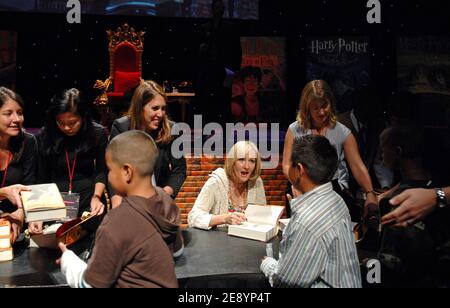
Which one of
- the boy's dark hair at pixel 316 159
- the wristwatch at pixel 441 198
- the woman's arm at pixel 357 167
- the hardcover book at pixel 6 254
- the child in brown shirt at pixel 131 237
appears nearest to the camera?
the child in brown shirt at pixel 131 237

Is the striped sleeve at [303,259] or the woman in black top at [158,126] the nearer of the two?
the striped sleeve at [303,259]

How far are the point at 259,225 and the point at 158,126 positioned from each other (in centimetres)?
96

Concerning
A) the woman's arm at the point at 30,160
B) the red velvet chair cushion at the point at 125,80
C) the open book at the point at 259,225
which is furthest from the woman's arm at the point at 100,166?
the red velvet chair cushion at the point at 125,80

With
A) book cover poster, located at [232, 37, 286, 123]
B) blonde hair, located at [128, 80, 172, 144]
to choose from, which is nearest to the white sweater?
blonde hair, located at [128, 80, 172, 144]

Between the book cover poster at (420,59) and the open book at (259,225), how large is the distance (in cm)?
360

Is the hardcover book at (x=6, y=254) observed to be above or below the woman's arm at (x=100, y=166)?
below

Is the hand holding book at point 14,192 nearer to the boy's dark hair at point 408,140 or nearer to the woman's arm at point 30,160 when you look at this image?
the woman's arm at point 30,160

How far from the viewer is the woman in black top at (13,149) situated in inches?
94.0

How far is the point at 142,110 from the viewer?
2.78m

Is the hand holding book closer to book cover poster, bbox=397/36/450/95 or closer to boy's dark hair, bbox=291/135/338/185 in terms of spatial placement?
boy's dark hair, bbox=291/135/338/185

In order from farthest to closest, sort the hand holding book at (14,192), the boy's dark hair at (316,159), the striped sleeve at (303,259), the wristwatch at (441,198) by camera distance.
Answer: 1. the wristwatch at (441,198)
2. the hand holding book at (14,192)
3. the boy's dark hair at (316,159)
4. the striped sleeve at (303,259)

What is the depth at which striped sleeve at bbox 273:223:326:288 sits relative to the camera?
159 centimetres

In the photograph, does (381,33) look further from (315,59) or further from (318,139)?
(318,139)

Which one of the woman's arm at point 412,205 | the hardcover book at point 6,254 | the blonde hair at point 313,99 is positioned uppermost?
the blonde hair at point 313,99
